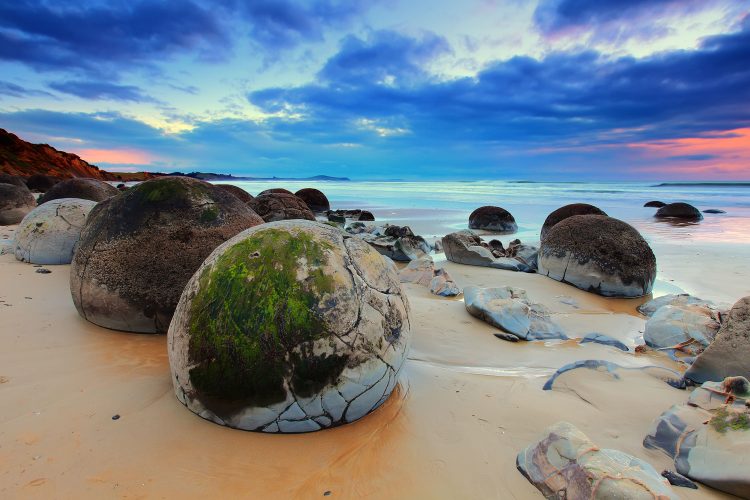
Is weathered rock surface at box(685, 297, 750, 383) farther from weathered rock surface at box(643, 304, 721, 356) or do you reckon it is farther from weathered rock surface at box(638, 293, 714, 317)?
weathered rock surface at box(638, 293, 714, 317)

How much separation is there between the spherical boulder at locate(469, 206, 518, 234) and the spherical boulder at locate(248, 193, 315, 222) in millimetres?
5786

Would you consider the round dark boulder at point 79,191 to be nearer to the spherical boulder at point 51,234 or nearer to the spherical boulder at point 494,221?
the spherical boulder at point 51,234

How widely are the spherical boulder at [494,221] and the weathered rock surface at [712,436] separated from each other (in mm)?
12086

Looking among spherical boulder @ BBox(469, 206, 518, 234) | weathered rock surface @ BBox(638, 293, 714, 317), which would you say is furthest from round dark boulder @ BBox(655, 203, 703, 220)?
weathered rock surface @ BBox(638, 293, 714, 317)

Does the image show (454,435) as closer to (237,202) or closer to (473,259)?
(237,202)

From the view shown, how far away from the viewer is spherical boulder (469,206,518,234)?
590 inches

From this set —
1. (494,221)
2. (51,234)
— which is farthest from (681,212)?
(51,234)

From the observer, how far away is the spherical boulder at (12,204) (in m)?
12.0

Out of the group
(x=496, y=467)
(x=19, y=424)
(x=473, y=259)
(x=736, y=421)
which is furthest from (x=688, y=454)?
(x=473, y=259)

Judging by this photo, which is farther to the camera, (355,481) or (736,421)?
(736,421)

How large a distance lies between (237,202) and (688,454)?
14.4 feet

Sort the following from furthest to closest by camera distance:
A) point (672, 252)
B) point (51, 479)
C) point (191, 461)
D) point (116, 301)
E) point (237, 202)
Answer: point (672, 252) < point (237, 202) < point (116, 301) < point (191, 461) < point (51, 479)

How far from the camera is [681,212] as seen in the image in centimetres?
1911

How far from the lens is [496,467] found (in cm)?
247
